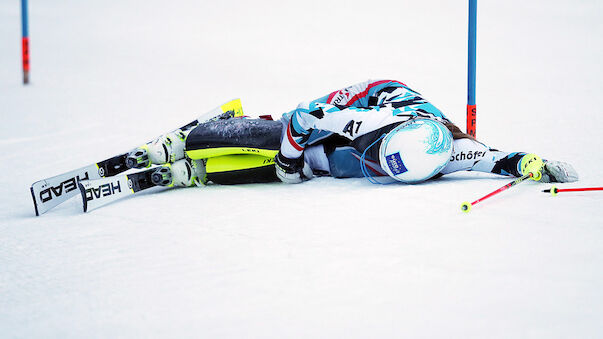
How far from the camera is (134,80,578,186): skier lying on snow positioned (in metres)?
2.03

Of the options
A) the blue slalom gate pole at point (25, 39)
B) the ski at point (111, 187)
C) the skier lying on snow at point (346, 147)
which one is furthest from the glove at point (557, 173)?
the blue slalom gate pole at point (25, 39)

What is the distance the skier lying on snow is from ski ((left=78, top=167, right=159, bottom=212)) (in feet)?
0.20

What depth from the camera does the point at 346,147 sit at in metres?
2.29

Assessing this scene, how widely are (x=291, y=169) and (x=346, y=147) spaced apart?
0.72 feet

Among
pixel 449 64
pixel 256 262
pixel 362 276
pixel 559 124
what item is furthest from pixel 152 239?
pixel 449 64

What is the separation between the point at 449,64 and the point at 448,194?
3697 mm

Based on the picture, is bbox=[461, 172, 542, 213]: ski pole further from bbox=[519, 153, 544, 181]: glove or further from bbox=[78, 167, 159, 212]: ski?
bbox=[78, 167, 159, 212]: ski

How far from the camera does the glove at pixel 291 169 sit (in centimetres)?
231

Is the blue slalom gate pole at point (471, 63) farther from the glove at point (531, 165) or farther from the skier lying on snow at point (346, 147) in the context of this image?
the glove at point (531, 165)

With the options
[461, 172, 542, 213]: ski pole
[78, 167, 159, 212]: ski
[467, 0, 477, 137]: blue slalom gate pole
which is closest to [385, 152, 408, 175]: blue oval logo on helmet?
[461, 172, 542, 213]: ski pole

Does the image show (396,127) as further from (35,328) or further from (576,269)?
(35,328)

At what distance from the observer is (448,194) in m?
1.98

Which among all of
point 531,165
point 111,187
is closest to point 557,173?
point 531,165

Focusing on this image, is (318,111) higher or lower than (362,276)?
higher
